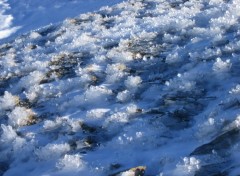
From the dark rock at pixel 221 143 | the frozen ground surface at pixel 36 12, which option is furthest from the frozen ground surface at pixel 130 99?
the frozen ground surface at pixel 36 12

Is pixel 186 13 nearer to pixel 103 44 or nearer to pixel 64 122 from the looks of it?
pixel 103 44

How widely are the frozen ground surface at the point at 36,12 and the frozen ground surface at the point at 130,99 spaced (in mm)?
12343

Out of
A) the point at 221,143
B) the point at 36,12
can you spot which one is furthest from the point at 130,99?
the point at 36,12

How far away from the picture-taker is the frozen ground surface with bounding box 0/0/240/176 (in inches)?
279

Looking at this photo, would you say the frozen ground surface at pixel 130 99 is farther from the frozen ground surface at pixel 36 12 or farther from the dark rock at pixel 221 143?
the frozen ground surface at pixel 36 12

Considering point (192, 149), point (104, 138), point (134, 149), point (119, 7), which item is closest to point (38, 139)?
point (104, 138)

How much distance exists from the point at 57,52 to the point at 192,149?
7.06 meters

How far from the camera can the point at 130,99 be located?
908 centimetres

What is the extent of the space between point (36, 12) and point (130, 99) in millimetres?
21622

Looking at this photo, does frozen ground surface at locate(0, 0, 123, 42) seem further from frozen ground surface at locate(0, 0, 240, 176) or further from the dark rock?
the dark rock

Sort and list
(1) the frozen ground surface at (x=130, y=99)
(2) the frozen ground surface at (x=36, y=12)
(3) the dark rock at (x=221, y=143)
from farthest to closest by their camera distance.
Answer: (2) the frozen ground surface at (x=36, y=12), (1) the frozen ground surface at (x=130, y=99), (3) the dark rock at (x=221, y=143)

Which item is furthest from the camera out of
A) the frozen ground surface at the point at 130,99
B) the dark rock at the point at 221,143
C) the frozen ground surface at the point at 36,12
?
the frozen ground surface at the point at 36,12

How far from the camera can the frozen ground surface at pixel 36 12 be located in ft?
86.6

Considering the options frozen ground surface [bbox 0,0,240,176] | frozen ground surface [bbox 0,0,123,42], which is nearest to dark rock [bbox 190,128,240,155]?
frozen ground surface [bbox 0,0,240,176]
